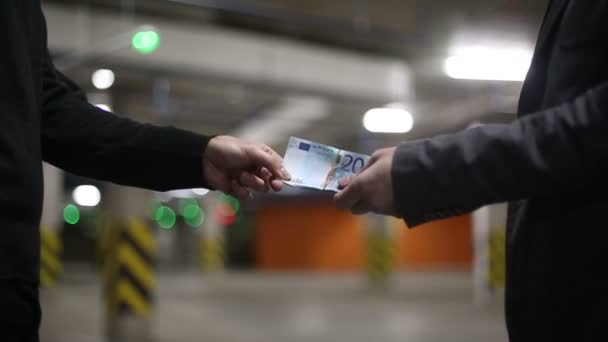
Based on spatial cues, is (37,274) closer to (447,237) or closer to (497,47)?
(497,47)

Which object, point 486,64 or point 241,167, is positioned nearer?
point 241,167

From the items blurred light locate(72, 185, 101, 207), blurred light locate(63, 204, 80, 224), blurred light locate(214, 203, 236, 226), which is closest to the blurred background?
blurred light locate(72, 185, 101, 207)

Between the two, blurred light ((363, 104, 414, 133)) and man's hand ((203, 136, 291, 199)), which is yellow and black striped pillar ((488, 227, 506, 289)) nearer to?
blurred light ((363, 104, 414, 133))

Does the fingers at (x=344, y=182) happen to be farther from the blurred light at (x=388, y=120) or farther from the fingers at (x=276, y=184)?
the blurred light at (x=388, y=120)

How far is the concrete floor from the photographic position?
712cm

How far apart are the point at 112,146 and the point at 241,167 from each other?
0.92ft

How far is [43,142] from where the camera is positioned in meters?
1.32

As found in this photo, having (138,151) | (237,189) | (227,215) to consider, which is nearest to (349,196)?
(237,189)

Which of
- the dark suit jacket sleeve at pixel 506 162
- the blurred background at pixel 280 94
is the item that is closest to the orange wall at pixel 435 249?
the blurred background at pixel 280 94

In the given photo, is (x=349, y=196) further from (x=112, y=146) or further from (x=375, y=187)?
(x=112, y=146)

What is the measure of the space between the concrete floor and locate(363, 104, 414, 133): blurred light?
301 centimetres

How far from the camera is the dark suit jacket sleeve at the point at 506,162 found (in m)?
0.88

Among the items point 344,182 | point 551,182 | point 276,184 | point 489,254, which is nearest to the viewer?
point 551,182

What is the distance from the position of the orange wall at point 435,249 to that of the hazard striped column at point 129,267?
1417 cm
